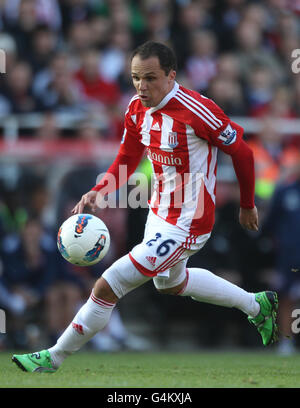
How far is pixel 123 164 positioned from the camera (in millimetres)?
6695

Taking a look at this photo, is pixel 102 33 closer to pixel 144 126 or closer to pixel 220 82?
pixel 220 82

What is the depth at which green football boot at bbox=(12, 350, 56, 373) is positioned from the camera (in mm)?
6156

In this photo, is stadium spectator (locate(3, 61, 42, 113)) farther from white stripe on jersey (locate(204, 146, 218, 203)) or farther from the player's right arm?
white stripe on jersey (locate(204, 146, 218, 203))

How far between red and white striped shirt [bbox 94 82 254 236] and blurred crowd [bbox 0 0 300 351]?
148 inches

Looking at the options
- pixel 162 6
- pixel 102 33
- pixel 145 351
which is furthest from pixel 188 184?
pixel 162 6

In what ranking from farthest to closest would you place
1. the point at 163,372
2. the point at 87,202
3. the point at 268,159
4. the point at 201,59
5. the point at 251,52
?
the point at 251,52, the point at 201,59, the point at 268,159, the point at 163,372, the point at 87,202

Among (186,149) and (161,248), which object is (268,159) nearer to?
(186,149)

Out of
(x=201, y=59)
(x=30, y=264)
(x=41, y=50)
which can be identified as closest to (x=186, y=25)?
(x=201, y=59)

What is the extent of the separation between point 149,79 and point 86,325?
5.94 feet

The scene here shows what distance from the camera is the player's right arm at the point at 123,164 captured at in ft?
21.1
